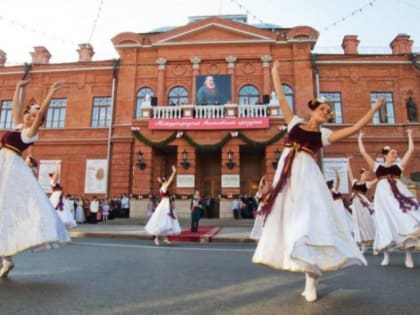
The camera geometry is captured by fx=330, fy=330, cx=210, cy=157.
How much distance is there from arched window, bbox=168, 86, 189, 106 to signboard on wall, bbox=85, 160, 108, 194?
665 cm

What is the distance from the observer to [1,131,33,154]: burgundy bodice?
4.50m

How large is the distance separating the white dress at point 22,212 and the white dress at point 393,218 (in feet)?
17.7

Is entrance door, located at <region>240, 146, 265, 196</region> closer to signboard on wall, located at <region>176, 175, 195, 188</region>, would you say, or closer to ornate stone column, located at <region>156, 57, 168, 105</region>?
signboard on wall, located at <region>176, 175, 195, 188</region>

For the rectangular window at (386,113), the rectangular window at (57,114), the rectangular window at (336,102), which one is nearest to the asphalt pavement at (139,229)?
the rectangular window at (57,114)

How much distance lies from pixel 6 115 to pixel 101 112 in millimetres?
8342

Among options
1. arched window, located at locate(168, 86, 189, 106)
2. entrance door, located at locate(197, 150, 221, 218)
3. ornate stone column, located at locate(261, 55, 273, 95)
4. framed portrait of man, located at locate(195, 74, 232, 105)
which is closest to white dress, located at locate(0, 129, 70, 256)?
entrance door, located at locate(197, 150, 221, 218)

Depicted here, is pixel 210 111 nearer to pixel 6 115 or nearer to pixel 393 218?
pixel 393 218

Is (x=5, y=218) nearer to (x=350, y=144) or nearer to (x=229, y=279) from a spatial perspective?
(x=229, y=279)

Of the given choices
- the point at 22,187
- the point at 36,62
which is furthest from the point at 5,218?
the point at 36,62

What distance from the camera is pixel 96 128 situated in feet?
80.6

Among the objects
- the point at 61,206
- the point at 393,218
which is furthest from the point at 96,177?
the point at 393,218

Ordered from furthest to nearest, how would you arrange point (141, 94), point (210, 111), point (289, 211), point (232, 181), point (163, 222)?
point (141, 94), point (210, 111), point (232, 181), point (163, 222), point (289, 211)

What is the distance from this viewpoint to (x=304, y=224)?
Result: 3.13 m

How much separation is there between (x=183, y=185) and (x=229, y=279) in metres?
16.3
